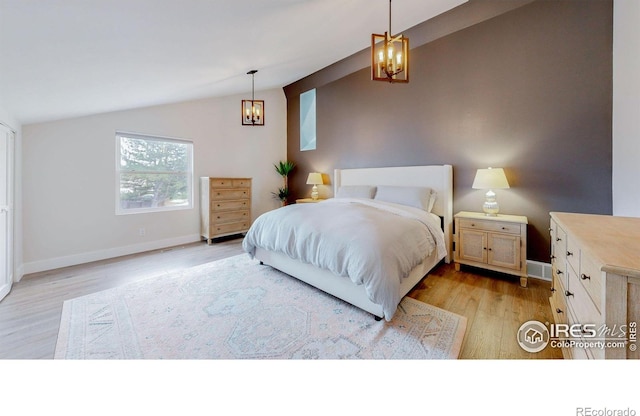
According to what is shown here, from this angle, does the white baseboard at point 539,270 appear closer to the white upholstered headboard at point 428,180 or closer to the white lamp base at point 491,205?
the white lamp base at point 491,205

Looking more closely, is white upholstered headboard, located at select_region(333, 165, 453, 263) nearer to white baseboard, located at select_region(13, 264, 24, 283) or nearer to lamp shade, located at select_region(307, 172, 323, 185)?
lamp shade, located at select_region(307, 172, 323, 185)

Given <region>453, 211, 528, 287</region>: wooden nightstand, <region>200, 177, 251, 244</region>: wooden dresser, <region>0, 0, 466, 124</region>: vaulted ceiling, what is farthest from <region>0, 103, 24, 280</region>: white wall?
<region>453, 211, 528, 287</region>: wooden nightstand

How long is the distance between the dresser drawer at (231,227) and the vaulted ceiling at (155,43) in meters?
2.20

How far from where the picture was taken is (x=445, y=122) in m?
3.30

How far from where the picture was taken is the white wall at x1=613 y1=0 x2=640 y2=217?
5.75 feet

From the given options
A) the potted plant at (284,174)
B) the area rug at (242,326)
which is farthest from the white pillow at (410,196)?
the potted plant at (284,174)

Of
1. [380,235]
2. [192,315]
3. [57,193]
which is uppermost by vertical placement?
[57,193]

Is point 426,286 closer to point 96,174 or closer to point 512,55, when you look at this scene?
point 512,55

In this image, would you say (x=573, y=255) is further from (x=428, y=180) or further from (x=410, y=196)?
(x=428, y=180)

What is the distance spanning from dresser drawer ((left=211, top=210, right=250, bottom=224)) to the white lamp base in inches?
156

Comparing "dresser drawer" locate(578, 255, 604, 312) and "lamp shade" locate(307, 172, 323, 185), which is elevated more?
"lamp shade" locate(307, 172, 323, 185)
